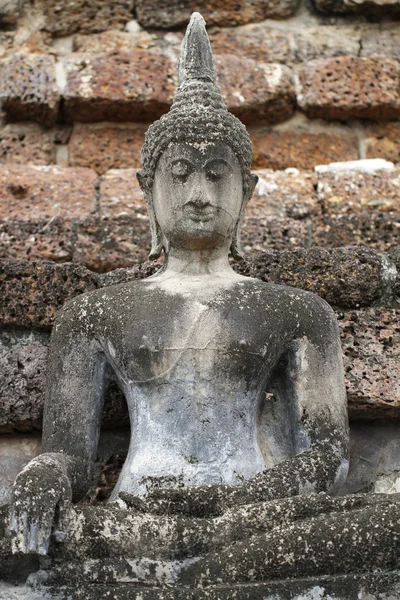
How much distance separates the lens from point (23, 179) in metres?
7.28

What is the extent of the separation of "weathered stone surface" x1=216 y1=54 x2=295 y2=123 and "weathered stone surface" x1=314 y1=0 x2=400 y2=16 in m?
0.46

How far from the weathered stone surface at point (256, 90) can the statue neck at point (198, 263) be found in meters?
2.00

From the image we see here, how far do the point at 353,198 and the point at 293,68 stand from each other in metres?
0.93

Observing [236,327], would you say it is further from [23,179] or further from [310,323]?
[23,179]

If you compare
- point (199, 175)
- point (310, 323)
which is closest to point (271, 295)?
point (310, 323)

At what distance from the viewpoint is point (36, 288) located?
6148mm

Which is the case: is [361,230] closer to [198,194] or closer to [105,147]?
[105,147]

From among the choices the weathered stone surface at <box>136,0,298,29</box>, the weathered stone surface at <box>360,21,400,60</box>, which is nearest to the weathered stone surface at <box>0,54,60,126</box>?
the weathered stone surface at <box>136,0,298,29</box>

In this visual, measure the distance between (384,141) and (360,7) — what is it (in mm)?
766

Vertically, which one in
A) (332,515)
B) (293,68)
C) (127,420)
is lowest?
(127,420)

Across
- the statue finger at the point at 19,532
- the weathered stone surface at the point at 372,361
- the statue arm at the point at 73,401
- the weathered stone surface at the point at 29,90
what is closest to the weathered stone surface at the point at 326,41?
the weathered stone surface at the point at 29,90

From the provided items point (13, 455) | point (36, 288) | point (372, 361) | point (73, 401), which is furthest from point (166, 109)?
point (73, 401)

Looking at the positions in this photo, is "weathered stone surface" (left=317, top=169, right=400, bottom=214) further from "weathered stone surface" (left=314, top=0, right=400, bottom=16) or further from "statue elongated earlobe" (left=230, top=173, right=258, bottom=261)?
"statue elongated earlobe" (left=230, top=173, right=258, bottom=261)

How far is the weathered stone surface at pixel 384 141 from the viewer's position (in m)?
7.64
